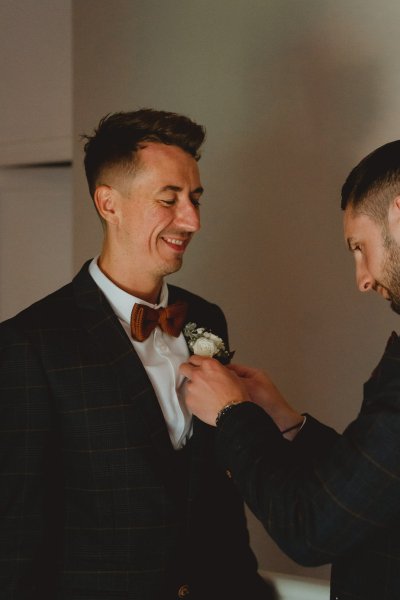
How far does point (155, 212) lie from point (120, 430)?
0.56 metres

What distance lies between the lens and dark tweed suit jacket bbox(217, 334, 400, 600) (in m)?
1.27

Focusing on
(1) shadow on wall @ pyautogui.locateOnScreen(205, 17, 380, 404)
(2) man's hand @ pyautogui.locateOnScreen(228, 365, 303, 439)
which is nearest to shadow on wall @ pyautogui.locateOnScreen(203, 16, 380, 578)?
(1) shadow on wall @ pyautogui.locateOnScreen(205, 17, 380, 404)

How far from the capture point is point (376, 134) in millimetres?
2498

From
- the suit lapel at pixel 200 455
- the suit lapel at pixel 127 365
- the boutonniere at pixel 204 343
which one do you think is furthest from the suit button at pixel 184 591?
the boutonniere at pixel 204 343

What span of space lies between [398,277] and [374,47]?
137 centimetres

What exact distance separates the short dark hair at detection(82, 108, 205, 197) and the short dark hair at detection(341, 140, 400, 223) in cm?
52

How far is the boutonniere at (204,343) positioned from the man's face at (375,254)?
40 centimetres

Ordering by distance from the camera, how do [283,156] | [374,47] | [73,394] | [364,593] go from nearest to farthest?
[364,593] → [73,394] → [374,47] → [283,156]

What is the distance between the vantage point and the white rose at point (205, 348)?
1709 mm

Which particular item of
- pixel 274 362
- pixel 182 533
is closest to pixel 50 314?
pixel 182 533

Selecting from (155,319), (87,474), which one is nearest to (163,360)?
(155,319)

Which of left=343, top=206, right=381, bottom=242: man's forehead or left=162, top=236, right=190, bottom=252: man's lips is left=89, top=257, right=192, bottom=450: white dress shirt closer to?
left=162, top=236, right=190, bottom=252: man's lips

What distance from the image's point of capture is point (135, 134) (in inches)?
70.3

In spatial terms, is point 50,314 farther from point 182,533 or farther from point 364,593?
point 364,593
